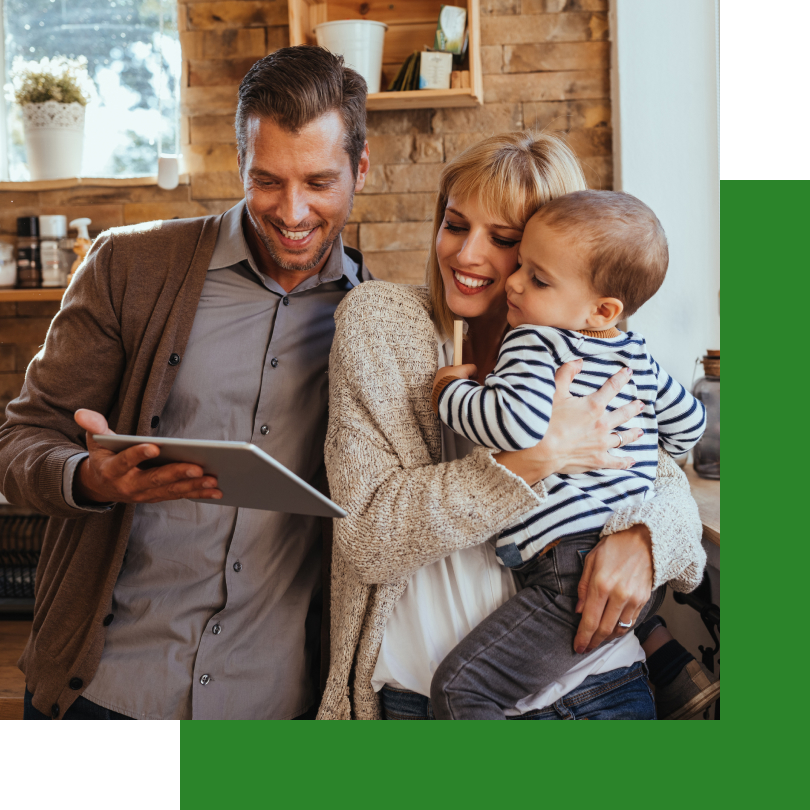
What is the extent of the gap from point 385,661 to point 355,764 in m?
0.15

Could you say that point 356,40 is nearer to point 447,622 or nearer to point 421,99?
point 421,99

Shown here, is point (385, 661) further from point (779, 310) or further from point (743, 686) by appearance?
point (779, 310)

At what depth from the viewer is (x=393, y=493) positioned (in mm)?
1062

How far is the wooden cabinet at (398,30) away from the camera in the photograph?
6.98 ft

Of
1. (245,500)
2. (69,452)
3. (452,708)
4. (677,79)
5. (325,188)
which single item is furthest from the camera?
(677,79)

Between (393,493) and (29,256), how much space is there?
190 cm

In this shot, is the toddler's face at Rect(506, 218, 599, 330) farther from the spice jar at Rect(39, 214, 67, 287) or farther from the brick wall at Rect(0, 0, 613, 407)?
the spice jar at Rect(39, 214, 67, 287)

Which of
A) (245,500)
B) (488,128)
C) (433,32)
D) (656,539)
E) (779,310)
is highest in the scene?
(433,32)

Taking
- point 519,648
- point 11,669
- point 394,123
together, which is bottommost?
point 11,669

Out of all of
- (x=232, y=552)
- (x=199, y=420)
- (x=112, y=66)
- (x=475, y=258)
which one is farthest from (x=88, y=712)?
(x=112, y=66)

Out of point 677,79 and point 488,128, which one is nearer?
point 677,79

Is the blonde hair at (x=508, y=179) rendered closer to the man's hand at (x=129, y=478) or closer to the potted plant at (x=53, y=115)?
the man's hand at (x=129, y=478)

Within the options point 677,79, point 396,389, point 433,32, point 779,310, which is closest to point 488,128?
point 433,32

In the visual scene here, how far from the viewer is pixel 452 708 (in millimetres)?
1092
